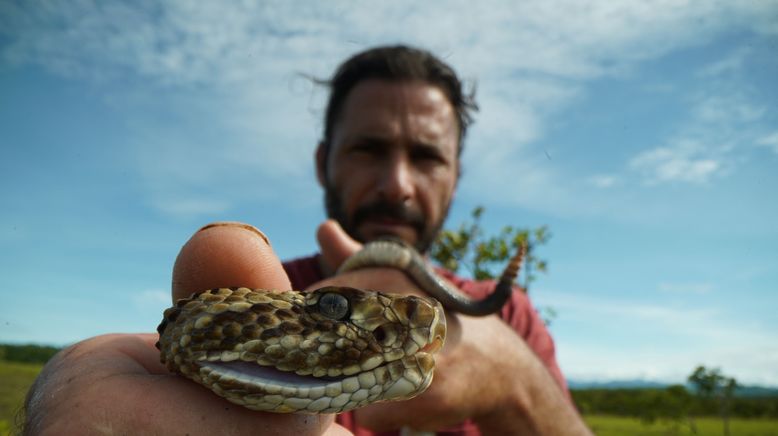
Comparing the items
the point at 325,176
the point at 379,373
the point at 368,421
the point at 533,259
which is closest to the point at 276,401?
the point at 379,373

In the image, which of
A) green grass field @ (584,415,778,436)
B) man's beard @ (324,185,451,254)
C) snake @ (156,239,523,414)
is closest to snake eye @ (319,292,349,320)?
snake @ (156,239,523,414)

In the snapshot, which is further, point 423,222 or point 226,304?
point 423,222

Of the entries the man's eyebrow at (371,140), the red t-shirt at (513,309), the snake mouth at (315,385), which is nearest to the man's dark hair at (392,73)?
the man's eyebrow at (371,140)

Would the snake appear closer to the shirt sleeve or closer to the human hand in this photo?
the human hand

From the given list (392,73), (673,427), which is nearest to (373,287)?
(392,73)

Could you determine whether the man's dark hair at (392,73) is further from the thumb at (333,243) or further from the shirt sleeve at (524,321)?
the thumb at (333,243)

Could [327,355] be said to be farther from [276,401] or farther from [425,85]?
[425,85]
